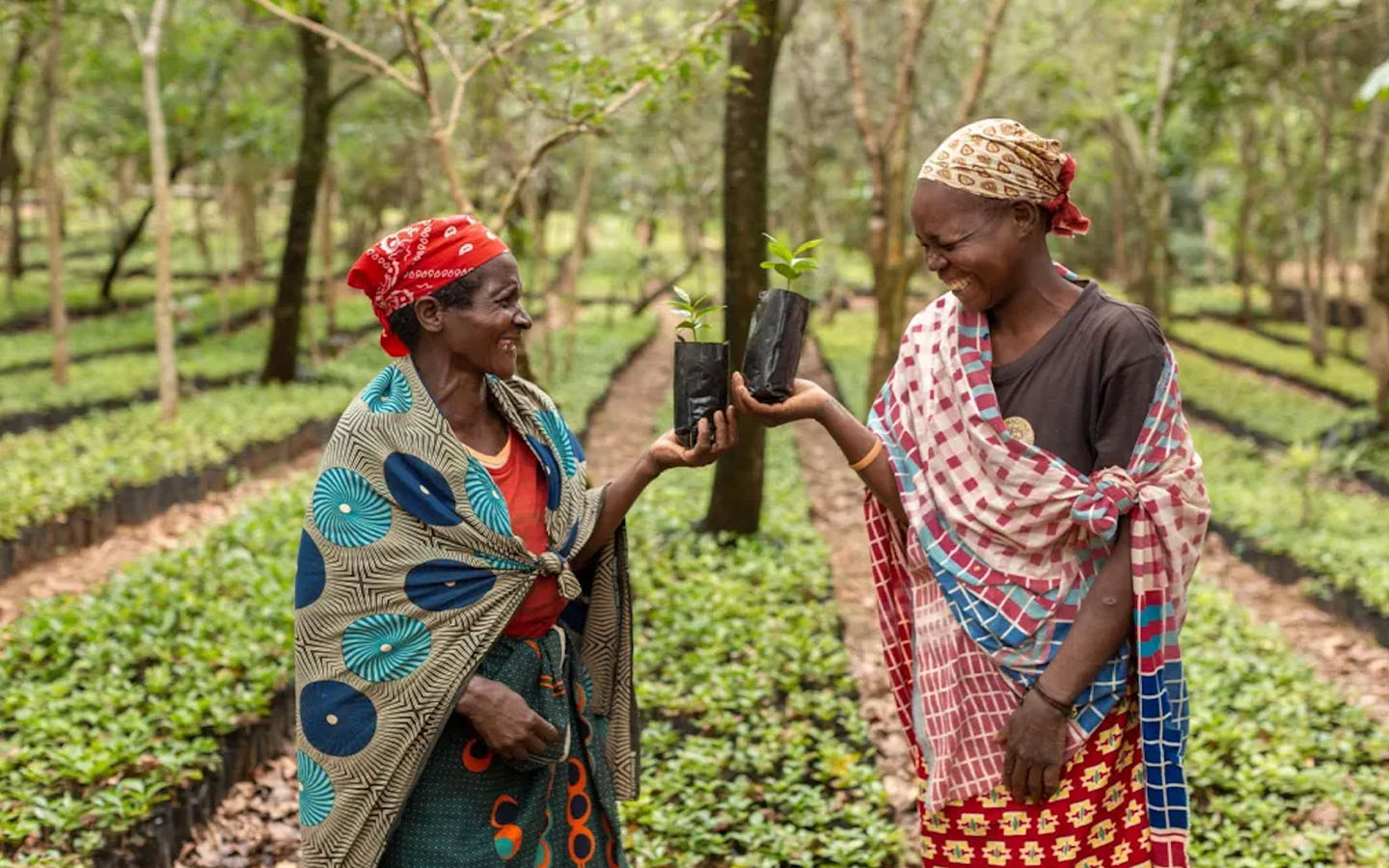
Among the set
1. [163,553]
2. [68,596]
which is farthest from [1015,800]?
[163,553]

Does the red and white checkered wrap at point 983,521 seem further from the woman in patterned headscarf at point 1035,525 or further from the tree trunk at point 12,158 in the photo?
the tree trunk at point 12,158

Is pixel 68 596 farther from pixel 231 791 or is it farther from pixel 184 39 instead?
pixel 184 39

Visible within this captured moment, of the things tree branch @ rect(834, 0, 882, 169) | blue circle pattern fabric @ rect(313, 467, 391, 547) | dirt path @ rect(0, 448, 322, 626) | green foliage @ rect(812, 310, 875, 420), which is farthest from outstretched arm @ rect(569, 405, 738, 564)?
green foliage @ rect(812, 310, 875, 420)

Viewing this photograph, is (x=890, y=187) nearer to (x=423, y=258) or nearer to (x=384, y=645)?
(x=423, y=258)

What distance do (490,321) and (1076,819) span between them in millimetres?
1525

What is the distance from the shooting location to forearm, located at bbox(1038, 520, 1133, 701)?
2.32m

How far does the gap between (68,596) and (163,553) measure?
788 millimetres

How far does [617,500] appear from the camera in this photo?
2748mm

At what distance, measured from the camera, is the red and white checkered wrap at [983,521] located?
7.57ft

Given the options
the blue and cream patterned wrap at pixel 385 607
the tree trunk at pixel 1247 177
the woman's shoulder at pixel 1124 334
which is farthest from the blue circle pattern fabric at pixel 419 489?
the tree trunk at pixel 1247 177

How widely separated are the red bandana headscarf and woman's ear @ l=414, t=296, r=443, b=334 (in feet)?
0.06

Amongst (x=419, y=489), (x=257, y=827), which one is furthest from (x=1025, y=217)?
(x=257, y=827)

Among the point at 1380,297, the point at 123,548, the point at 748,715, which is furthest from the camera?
the point at 1380,297

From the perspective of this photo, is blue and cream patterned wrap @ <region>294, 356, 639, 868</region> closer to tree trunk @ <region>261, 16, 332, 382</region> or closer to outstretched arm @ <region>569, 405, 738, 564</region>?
Result: outstretched arm @ <region>569, 405, 738, 564</region>
